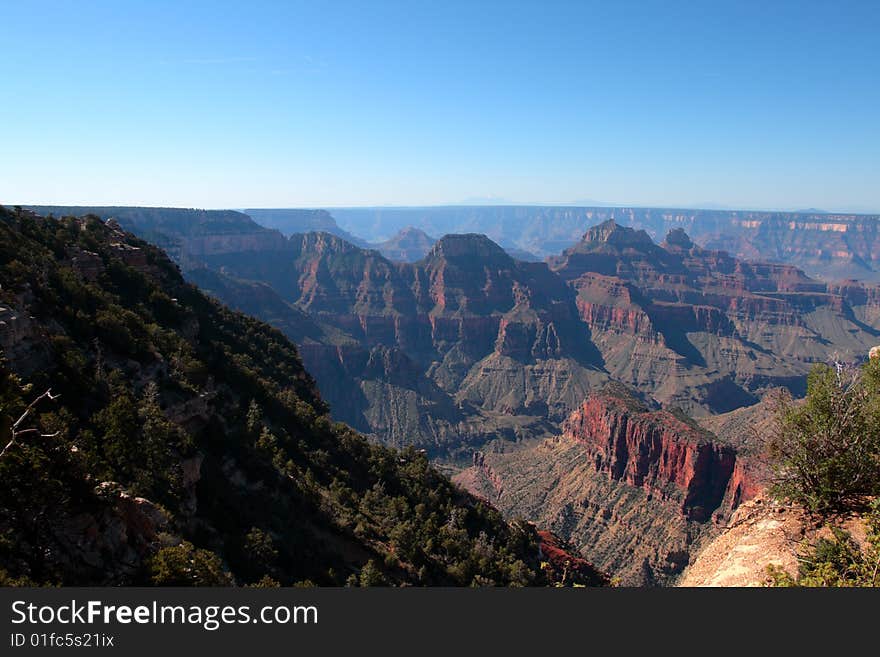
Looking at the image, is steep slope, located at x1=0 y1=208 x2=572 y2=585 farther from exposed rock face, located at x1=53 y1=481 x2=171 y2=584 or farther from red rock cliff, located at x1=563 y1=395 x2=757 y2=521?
red rock cliff, located at x1=563 y1=395 x2=757 y2=521

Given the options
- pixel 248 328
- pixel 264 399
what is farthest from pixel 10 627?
pixel 248 328

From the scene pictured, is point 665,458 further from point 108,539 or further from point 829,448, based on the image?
point 108,539

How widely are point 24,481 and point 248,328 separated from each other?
59.3m

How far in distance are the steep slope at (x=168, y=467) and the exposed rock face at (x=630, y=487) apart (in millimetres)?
42550

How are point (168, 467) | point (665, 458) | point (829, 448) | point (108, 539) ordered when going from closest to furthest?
point (108, 539) < point (829, 448) < point (168, 467) < point (665, 458)

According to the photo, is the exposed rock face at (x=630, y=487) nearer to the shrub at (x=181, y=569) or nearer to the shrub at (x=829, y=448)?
the shrub at (x=829, y=448)

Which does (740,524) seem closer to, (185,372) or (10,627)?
(10,627)

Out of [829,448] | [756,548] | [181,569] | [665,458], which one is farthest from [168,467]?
[665,458]

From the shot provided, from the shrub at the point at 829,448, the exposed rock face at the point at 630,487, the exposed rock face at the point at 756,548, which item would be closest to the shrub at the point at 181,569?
the exposed rock face at the point at 756,548

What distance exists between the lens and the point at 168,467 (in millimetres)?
25359

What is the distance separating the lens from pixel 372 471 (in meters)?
50.6

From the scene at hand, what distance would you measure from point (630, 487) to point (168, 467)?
96.1 metres

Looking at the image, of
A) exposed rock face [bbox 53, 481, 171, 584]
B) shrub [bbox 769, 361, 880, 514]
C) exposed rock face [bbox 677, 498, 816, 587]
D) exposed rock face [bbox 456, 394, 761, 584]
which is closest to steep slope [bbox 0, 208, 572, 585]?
exposed rock face [bbox 53, 481, 171, 584]

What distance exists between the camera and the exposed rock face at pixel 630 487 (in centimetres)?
8238
